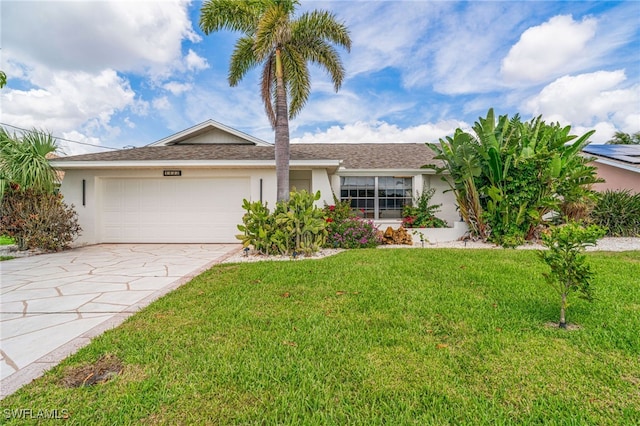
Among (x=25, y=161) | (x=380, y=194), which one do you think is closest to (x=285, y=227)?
(x=380, y=194)

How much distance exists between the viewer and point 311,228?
25.9ft

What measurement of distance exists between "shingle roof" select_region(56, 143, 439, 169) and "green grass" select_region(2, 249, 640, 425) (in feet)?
22.3

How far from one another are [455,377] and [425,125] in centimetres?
2008

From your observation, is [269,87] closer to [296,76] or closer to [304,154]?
[296,76]

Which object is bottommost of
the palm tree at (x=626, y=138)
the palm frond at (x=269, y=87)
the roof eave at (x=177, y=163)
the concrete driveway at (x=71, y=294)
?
the concrete driveway at (x=71, y=294)

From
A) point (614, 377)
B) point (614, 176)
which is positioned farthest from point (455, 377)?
point (614, 176)

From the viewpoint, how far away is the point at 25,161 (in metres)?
8.54

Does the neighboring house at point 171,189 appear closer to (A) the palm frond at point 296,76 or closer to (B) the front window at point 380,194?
(A) the palm frond at point 296,76

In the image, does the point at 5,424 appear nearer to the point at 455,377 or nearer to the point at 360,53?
the point at 455,377

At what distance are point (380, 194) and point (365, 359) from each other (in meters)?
10.8

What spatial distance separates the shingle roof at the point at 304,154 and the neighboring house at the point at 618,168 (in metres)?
7.43

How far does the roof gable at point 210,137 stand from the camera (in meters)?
12.7

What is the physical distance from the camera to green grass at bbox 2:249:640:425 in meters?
2.05

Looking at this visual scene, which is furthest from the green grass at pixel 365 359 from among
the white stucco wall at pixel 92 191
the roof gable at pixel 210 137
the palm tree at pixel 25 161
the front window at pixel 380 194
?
the roof gable at pixel 210 137
